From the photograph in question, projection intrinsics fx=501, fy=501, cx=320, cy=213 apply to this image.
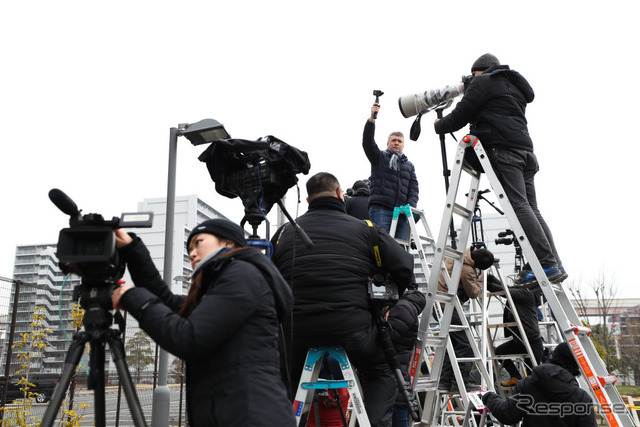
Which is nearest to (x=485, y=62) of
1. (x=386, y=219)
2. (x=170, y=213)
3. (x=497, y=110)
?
(x=497, y=110)

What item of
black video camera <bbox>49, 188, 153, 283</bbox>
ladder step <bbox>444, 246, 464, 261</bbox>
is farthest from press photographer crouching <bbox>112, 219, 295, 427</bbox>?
ladder step <bbox>444, 246, 464, 261</bbox>

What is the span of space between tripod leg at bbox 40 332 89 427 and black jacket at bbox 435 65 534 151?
12.1 ft

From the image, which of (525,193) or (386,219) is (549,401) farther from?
(386,219)

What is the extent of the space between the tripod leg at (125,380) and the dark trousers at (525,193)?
10.7 feet

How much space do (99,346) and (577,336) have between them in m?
3.37

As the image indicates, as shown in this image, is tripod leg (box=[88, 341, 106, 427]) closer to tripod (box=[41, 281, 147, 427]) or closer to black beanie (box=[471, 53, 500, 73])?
tripod (box=[41, 281, 147, 427])

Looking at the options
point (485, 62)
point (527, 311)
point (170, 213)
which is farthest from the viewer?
point (170, 213)

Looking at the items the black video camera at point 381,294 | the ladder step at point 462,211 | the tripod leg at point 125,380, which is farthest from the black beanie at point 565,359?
the tripod leg at point 125,380

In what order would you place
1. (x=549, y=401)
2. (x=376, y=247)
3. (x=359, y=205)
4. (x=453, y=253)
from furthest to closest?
(x=359, y=205) → (x=453, y=253) → (x=549, y=401) → (x=376, y=247)

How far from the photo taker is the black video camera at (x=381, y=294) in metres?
3.34

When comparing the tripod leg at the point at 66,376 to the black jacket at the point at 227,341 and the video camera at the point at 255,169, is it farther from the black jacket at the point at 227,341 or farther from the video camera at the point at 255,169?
the video camera at the point at 255,169

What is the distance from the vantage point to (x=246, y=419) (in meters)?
1.93

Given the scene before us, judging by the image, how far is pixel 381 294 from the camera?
3.35 meters

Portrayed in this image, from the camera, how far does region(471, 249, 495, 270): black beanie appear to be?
562 centimetres
